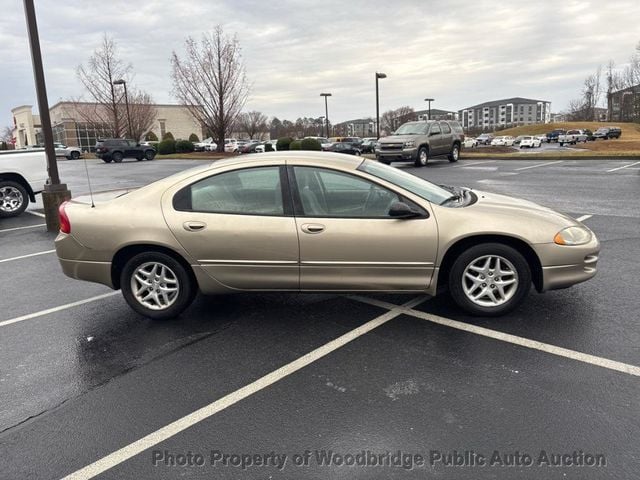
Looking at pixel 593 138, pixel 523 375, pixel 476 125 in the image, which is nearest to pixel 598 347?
pixel 523 375

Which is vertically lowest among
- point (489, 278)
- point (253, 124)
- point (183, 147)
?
point (489, 278)

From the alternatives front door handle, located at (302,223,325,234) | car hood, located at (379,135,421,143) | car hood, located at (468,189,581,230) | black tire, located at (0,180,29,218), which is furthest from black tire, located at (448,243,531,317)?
car hood, located at (379,135,421,143)

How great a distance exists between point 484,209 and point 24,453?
3779 millimetres

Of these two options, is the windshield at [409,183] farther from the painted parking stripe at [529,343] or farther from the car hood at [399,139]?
the car hood at [399,139]

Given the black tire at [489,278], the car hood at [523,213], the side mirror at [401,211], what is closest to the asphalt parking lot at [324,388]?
the black tire at [489,278]

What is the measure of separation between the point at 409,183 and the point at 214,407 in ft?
8.81

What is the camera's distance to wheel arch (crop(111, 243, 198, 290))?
14.3ft

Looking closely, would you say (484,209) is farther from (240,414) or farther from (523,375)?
(240,414)

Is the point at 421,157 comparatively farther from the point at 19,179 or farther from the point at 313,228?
the point at 313,228

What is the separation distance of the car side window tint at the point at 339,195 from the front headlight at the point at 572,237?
142 centimetres

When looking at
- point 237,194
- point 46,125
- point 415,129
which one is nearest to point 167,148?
point 415,129

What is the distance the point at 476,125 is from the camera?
585 ft

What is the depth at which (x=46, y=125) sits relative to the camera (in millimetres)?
8484

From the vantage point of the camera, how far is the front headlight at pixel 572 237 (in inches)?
163
